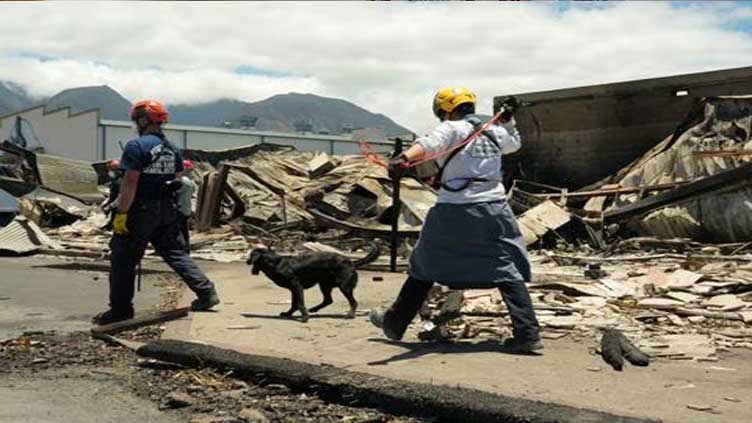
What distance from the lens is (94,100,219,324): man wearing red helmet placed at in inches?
286

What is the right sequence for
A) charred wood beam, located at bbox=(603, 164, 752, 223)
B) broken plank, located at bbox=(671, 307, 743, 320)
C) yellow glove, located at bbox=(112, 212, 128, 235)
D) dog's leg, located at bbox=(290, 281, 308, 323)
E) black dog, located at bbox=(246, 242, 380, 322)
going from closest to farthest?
yellow glove, located at bbox=(112, 212, 128, 235), broken plank, located at bbox=(671, 307, 743, 320), dog's leg, located at bbox=(290, 281, 308, 323), black dog, located at bbox=(246, 242, 380, 322), charred wood beam, located at bbox=(603, 164, 752, 223)

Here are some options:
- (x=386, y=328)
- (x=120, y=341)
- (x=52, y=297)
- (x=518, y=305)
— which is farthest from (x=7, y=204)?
(x=518, y=305)

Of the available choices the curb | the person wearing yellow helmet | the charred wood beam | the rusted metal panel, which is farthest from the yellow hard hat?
the rusted metal panel

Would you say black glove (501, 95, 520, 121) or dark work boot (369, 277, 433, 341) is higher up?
black glove (501, 95, 520, 121)

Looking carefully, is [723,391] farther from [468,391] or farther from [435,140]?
[435,140]

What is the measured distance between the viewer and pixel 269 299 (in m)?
9.39

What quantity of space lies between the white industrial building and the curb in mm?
47419

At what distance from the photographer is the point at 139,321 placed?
7340mm

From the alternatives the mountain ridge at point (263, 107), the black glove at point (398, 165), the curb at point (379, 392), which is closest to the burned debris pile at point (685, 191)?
the black glove at point (398, 165)

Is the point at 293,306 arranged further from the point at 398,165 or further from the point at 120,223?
the point at 398,165

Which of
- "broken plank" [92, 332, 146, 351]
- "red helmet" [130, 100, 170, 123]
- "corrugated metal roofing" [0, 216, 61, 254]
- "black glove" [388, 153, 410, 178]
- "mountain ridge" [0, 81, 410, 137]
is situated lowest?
"corrugated metal roofing" [0, 216, 61, 254]

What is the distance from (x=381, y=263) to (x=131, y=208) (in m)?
6.76

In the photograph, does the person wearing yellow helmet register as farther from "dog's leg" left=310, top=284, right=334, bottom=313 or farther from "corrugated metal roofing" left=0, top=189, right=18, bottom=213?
"corrugated metal roofing" left=0, top=189, right=18, bottom=213

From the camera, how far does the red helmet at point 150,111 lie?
7.54 meters
